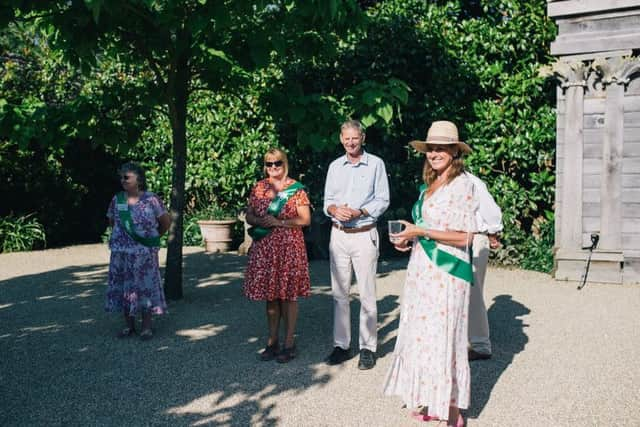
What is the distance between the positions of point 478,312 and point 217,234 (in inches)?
261

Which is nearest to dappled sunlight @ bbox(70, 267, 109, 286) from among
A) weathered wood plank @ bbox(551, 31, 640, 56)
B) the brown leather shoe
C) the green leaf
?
the green leaf

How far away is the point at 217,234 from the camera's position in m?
10.9

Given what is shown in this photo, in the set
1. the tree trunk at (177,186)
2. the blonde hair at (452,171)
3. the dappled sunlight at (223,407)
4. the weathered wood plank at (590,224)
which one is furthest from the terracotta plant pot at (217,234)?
the blonde hair at (452,171)

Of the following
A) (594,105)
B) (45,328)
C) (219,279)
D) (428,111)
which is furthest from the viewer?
(428,111)

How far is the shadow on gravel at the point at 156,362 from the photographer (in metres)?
4.01

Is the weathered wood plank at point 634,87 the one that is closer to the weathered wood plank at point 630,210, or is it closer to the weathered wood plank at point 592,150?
the weathered wood plank at point 592,150

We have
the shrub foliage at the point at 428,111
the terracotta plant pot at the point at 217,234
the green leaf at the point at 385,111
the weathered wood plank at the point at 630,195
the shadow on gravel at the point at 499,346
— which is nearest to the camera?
the shadow on gravel at the point at 499,346

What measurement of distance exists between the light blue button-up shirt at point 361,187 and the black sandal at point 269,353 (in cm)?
111

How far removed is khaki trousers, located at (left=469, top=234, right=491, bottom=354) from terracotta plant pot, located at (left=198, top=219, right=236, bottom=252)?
646cm

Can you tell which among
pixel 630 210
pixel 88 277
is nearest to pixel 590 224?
pixel 630 210

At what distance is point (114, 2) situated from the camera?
13.9 ft

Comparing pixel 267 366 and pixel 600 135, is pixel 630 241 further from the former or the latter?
pixel 267 366

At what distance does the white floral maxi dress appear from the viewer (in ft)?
11.5

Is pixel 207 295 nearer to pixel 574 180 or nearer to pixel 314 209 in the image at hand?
pixel 314 209
